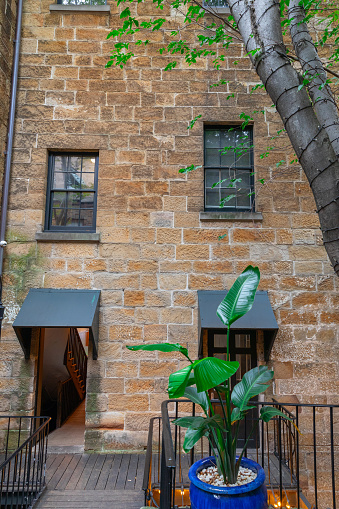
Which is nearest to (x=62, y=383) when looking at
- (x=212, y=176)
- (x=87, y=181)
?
(x=87, y=181)

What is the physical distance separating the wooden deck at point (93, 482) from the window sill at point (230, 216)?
4.08 metres

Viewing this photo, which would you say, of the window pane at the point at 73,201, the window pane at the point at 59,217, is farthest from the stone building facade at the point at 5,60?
the window pane at the point at 73,201

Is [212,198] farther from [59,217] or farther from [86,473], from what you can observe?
[86,473]

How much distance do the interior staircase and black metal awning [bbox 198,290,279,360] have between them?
16.6 feet

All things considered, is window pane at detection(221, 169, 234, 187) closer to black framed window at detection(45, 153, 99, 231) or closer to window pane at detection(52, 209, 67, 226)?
black framed window at detection(45, 153, 99, 231)

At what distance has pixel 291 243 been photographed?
6.73m

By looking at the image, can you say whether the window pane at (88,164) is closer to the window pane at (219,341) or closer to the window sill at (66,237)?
the window sill at (66,237)

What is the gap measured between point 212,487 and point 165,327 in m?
3.52

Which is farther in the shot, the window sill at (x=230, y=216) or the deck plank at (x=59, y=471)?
the window sill at (x=230, y=216)

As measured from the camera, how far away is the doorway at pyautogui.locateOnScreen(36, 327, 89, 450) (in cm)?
840

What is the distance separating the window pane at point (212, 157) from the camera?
7176 millimetres

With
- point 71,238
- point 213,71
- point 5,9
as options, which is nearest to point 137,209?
point 71,238

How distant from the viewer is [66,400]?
9.21 meters

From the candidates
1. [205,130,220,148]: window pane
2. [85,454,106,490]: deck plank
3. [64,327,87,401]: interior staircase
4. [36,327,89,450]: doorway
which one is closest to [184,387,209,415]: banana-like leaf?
[85,454,106,490]: deck plank
